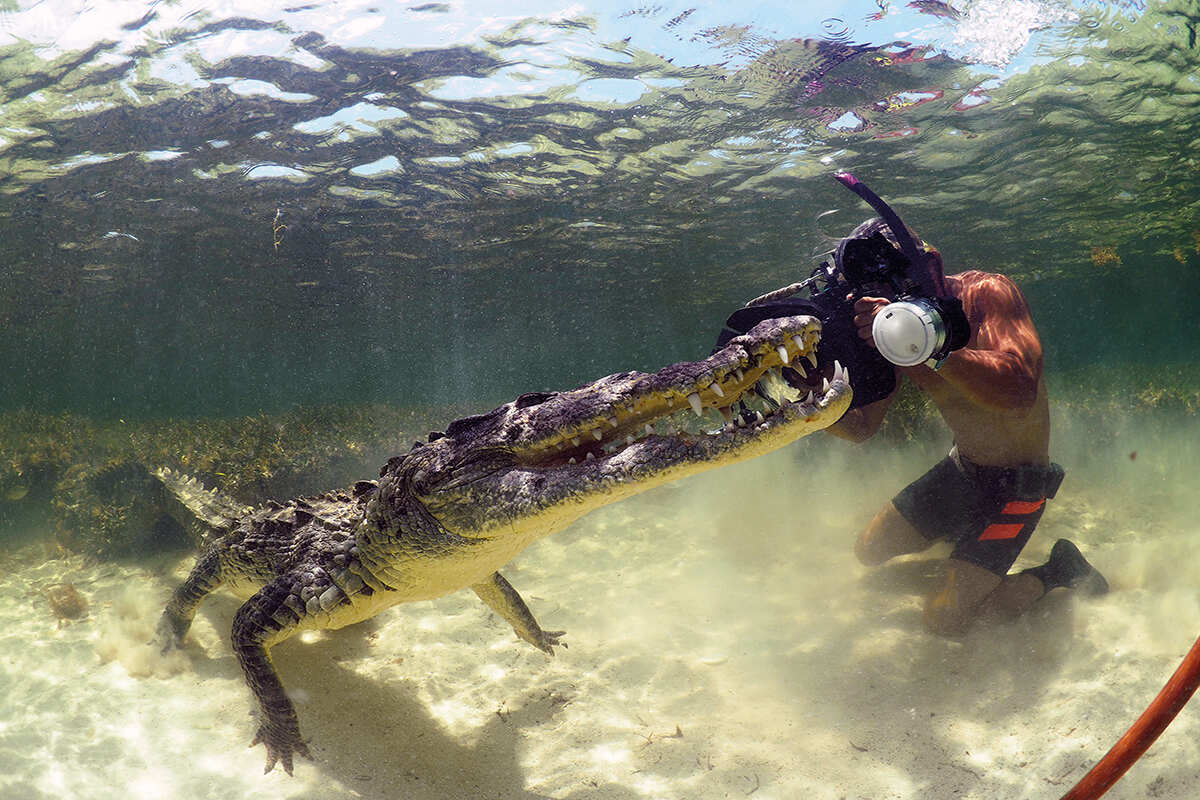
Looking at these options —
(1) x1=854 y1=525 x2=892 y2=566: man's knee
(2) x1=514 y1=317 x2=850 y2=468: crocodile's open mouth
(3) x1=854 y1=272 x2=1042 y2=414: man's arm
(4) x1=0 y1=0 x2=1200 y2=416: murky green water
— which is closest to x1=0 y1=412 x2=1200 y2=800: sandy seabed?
(1) x1=854 y1=525 x2=892 y2=566: man's knee

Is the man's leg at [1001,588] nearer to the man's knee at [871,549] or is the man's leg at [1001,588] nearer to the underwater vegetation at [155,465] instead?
the man's knee at [871,549]

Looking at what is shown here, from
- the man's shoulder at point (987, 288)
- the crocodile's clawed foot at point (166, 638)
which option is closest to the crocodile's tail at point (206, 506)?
the crocodile's clawed foot at point (166, 638)

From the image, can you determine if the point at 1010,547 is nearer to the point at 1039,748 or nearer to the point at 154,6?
the point at 1039,748

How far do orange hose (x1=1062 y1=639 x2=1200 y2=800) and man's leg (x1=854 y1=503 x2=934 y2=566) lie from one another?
4.47 meters

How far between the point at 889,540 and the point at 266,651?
5.20 metres

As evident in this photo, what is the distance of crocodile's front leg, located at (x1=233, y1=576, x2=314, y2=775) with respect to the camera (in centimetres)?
320

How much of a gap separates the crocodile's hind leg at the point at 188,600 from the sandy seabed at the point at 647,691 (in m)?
0.17

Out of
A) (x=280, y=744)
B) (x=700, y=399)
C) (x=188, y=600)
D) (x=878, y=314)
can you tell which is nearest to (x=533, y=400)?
(x=700, y=399)

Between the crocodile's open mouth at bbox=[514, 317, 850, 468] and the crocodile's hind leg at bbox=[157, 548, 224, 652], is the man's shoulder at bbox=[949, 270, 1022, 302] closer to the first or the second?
the crocodile's open mouth at bbox=[514, 317, 850, 468]

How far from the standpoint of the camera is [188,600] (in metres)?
4.57

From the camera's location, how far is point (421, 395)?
74.2 meters

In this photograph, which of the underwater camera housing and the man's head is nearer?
the underwater camera housing

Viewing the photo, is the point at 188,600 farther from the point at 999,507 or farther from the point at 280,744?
the point at 999,507

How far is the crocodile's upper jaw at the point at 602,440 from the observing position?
229cm
